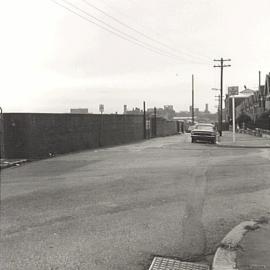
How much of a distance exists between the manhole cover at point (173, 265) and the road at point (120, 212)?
137 millimetres

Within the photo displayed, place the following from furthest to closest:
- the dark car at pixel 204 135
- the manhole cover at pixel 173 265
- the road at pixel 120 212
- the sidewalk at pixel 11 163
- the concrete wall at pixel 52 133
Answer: the dark car at pixel 204 135, the concrete wall at pixel 52 133, the sidewalk at pixel 11 163, the road at pixel 120 212, the manhole cover at pixel 173 265

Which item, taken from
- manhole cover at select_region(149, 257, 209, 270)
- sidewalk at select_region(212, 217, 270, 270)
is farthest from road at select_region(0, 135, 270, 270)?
sidewalk at select_region(212, 217, 270, 270)

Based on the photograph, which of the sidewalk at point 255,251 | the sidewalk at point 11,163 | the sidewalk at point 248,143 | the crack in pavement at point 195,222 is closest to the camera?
the sidewalk at point 255,251

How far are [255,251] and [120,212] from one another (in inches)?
139

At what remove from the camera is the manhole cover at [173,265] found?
588 cm

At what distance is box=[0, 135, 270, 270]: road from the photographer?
657cm

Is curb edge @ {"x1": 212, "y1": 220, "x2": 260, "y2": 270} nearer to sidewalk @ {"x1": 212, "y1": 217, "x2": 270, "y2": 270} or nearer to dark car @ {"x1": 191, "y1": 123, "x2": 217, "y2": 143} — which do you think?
sidewalk @ {"x1": 212, "y1": 217, "x2": 270, "y2": 270}

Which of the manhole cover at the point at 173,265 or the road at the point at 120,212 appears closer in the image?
the manhole cover at the point at 173,265

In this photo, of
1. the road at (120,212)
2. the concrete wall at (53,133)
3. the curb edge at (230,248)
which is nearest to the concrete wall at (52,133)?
the concrete wall at (53,133)

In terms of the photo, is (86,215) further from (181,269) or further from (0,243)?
(181,269)

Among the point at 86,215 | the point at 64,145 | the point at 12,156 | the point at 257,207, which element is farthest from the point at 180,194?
the point at 64,145

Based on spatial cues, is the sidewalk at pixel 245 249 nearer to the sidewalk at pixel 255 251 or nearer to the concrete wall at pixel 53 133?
the sidewalk at pixel 255 251

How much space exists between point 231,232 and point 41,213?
3.69 m

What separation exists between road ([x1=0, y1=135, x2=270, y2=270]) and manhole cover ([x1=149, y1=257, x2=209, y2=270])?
0.45 feet
